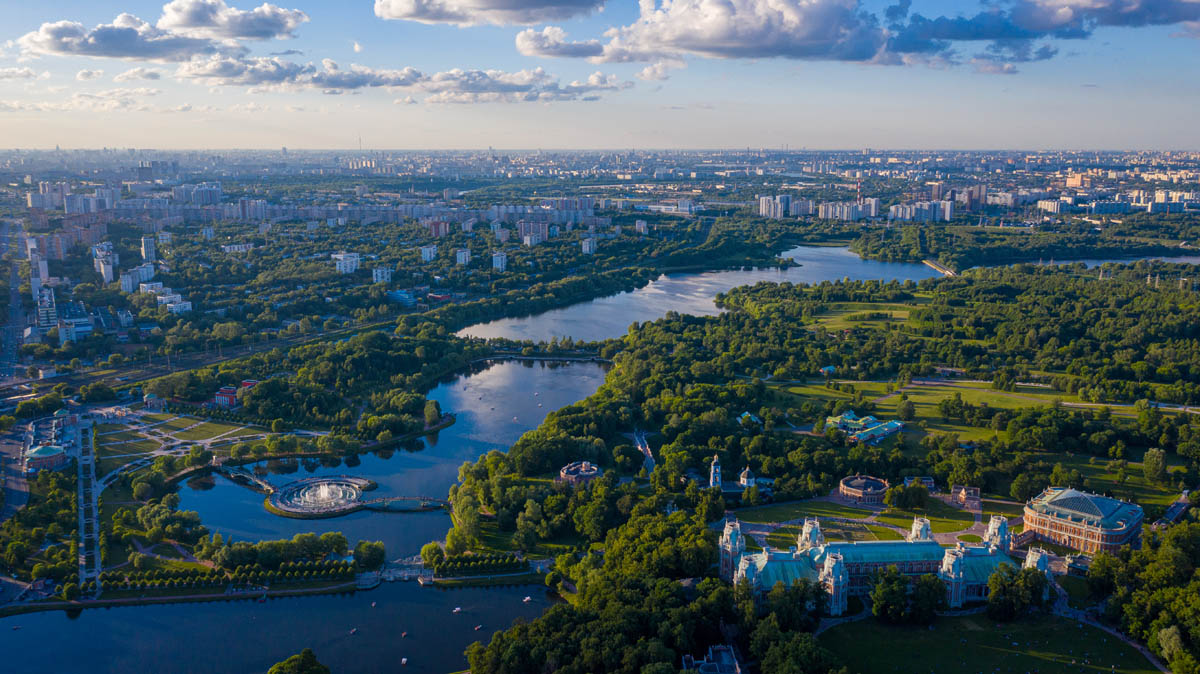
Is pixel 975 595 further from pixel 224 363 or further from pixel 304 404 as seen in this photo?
pixel 224 363

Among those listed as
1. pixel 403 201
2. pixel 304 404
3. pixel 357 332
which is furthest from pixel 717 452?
pixel 403 201

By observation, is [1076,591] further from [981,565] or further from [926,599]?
[926,599]

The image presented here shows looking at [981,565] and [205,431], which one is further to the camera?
[205,431]

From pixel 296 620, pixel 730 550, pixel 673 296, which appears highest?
pixel 673 296

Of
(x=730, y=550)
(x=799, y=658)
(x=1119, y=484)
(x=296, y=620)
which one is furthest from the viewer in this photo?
(x=1119, y=484)

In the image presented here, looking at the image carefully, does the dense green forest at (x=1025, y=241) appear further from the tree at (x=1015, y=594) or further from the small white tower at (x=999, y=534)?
the tree at (x=1015, y=594)

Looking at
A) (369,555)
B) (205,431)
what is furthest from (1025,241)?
A: (369,555)
